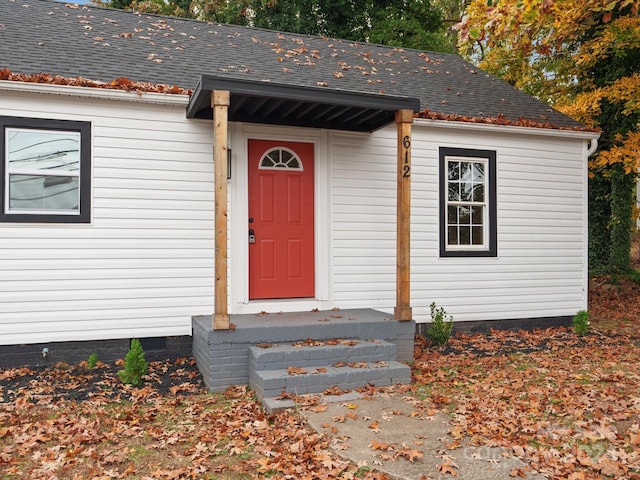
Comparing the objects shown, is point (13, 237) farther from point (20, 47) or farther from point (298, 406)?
point (298, 406)

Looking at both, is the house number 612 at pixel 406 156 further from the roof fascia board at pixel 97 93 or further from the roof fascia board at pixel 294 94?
the roof fascia board at pixel 97 93

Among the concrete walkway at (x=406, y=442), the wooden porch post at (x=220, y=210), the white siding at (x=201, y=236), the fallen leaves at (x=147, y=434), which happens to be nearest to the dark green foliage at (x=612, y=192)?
the white siding at (x=201, y=236)

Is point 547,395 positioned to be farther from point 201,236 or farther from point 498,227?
point 201,236

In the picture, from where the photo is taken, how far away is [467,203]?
332 inches

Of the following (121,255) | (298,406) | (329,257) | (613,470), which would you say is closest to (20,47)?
(121,255)

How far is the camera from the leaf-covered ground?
3.80 m

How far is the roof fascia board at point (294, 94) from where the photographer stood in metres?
5.69

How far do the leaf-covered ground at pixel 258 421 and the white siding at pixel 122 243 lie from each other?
59 cm

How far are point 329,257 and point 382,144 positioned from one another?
1838 millimetres

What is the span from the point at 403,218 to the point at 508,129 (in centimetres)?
310

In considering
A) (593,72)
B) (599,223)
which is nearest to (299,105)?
(593,72)

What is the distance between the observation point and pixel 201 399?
539 centimetres

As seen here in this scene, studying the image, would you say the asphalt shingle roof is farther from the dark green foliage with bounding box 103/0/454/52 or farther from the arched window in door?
the dark green foliage with bounding box 103/0/454/52

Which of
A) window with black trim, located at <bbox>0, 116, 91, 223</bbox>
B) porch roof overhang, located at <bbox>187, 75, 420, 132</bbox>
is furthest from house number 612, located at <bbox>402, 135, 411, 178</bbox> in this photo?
window with black trim, located at <bbox>0, 116, 91, 223</bbox>
